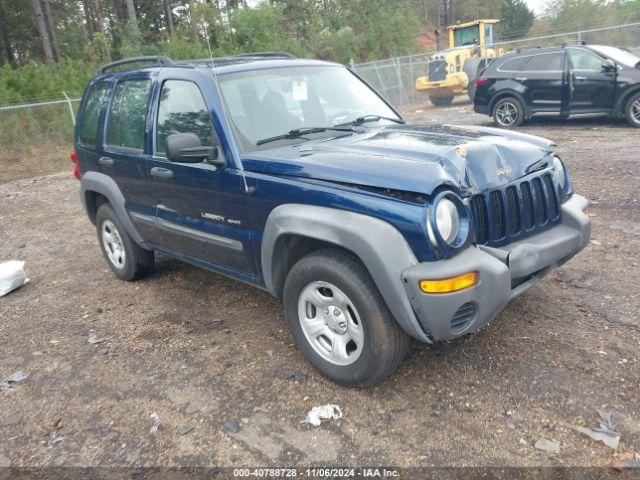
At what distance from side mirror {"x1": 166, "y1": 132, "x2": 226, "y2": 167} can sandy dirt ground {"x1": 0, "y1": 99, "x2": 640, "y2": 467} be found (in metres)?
1.35

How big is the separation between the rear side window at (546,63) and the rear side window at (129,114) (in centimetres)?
951

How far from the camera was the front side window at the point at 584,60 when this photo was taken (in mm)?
10820

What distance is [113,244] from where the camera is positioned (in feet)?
17.7

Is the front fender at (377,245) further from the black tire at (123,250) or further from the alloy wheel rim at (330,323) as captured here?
the black tire at (123,250)

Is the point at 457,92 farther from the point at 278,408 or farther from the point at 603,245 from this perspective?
the point at 278,408

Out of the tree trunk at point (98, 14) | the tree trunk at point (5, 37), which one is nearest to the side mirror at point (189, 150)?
the tree trunk at point (5, 37)

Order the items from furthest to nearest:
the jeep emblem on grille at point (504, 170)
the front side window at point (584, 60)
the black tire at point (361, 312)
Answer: the front side window at point (584, 60) → the jeep emblem on grille at point (504, 170) → the black tire at point (361, 312)

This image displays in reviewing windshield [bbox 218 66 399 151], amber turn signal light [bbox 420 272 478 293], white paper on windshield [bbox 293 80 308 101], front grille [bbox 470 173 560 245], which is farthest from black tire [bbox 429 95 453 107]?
amber turn signal light [bbox 420 272 478 293]

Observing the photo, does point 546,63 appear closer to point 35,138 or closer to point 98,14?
point 35,138


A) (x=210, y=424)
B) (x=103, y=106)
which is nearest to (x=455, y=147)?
(x=210, y=424)

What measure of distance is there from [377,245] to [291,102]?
1682mm

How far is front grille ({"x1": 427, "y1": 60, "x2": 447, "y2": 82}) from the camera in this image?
19188mm

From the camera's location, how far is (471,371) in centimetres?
335

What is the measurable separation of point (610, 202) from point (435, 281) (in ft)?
15.2
